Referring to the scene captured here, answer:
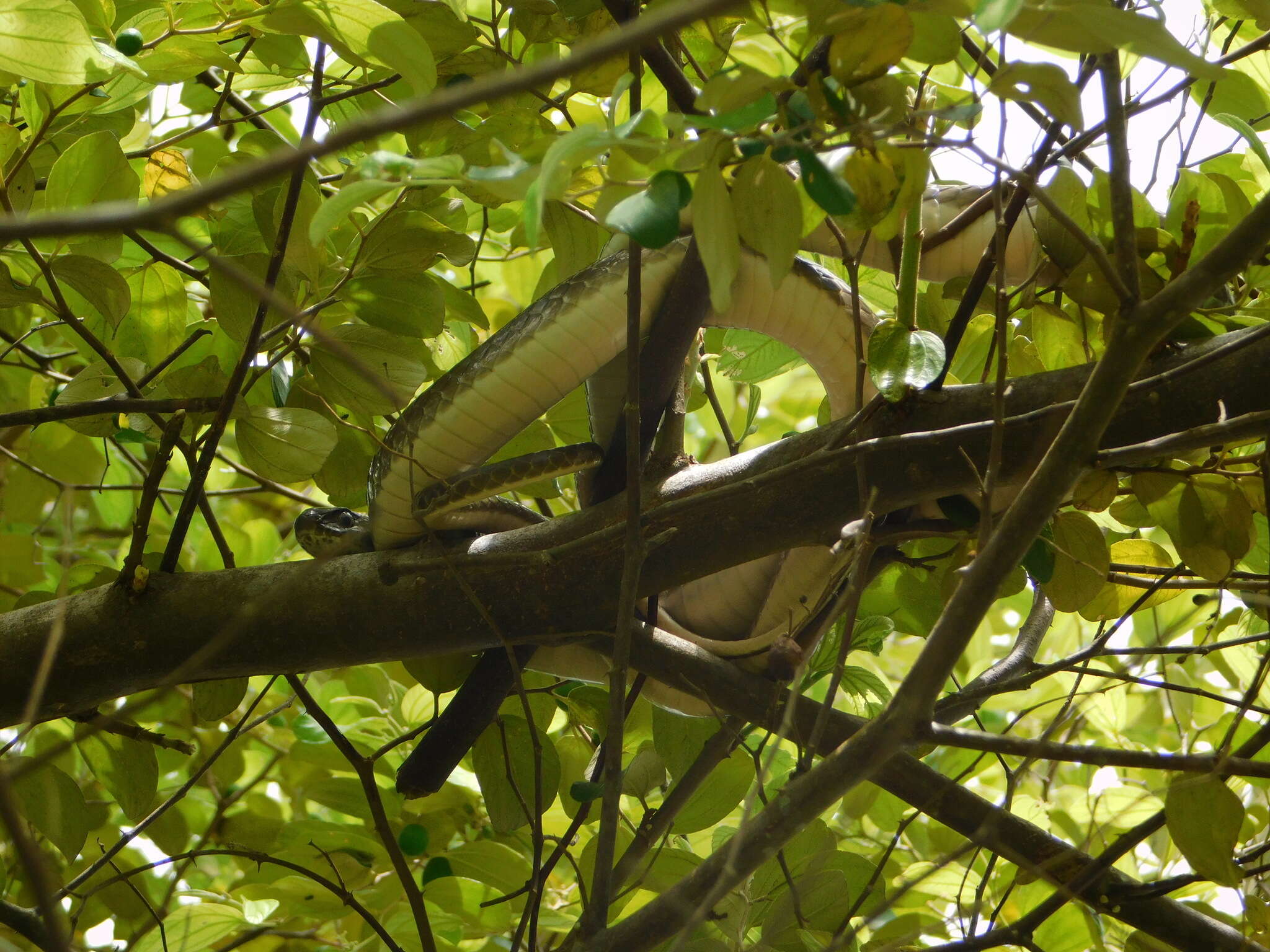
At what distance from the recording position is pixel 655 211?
1.05 meters

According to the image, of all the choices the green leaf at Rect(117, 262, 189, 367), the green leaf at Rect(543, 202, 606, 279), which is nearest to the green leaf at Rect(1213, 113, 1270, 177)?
the green leaf at Rect(543, 202, 606, 279)

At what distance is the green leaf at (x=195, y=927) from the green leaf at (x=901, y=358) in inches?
71.1

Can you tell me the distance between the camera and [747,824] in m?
1.39

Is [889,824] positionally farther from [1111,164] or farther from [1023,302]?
[1111,164]

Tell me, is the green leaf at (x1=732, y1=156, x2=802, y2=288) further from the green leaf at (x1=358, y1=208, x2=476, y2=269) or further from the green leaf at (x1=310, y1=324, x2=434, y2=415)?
the green leaf at (x1=310, y1=324, x2=434, y2=415)

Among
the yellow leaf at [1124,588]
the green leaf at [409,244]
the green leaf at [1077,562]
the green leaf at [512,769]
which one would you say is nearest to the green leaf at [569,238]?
the green leaf at [409,244]

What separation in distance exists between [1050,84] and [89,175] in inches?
70.1

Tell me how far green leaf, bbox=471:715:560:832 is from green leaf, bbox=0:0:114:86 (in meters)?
1.53

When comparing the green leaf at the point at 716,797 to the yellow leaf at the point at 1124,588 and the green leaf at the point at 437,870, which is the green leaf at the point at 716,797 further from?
the yellow leaf at the point at 1124,588

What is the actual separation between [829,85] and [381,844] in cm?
210

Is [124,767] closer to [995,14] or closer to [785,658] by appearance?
[785,658]

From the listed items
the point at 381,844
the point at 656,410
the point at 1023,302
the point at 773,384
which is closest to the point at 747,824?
the point at 656,410

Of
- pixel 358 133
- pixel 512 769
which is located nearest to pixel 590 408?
pixel 512 769

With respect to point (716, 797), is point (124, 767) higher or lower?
higher
